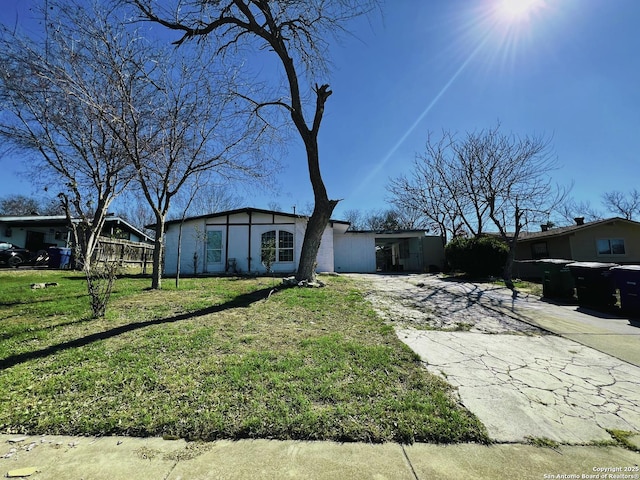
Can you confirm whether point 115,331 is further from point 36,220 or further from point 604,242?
point 36,220

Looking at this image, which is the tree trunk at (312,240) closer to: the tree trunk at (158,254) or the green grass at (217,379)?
the green grass at (217,379)

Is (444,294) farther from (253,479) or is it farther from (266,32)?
(266,32)

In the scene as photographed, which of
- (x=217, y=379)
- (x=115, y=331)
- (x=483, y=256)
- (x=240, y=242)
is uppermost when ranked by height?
(x=240, y=242)

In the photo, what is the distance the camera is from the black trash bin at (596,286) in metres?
7.06

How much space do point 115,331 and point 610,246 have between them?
22737 millimetres

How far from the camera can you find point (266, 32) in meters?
8.28

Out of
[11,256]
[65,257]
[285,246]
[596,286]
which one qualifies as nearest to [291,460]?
[596,286]

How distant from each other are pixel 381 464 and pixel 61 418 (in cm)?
262

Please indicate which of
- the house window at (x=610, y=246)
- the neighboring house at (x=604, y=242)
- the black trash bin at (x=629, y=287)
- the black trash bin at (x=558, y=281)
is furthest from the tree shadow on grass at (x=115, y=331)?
the house window at (x=610, y=246)

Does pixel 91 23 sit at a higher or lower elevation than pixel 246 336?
higher

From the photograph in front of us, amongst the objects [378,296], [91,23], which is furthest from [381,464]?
[91,23]

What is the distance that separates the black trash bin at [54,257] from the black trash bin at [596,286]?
20.8m

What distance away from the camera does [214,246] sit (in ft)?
49.8

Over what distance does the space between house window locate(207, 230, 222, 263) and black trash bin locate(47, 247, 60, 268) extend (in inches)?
278
